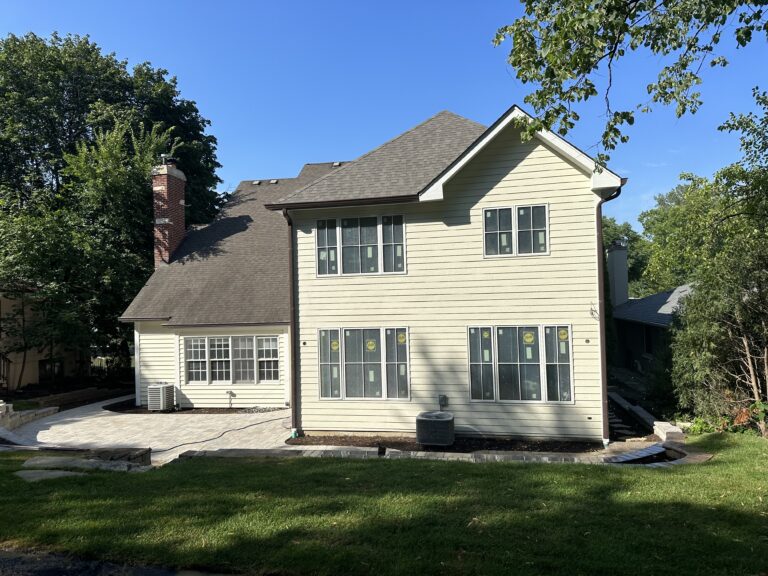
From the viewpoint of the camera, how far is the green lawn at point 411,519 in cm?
408

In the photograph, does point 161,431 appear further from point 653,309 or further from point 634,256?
point 634,256

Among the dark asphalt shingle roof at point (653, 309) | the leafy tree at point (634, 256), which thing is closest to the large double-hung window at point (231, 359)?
the dark asphalt shingle roof at point (653, 309)

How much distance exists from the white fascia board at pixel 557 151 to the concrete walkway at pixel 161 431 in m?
6.52

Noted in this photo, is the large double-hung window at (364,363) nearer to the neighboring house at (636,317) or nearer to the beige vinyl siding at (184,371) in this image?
the beige vinyl siding at (184,371)

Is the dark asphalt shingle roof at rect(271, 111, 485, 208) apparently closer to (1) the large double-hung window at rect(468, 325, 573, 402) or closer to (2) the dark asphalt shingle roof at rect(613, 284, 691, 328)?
(1) the large double-hung window at rect(468, 325, 573, 402)

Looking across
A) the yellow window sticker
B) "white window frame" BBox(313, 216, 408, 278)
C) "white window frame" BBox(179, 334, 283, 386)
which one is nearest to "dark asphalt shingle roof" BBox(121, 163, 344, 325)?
"white window frame" BBox(179, 334, 283, 386)

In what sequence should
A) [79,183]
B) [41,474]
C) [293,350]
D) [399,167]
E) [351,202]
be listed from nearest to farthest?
[41,474] → [351,202] → [293,350] → [399,167] → [79,183]

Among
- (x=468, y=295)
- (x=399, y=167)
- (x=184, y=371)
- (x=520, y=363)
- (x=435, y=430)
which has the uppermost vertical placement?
(x=399, y=167)

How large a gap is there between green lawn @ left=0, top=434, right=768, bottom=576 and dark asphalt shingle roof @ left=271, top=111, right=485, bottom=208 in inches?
242

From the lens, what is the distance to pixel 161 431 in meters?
12.4

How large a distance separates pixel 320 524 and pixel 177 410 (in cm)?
1213

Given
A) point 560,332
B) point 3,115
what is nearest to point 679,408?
point 560,332

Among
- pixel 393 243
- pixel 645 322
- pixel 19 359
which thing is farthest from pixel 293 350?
pixel 19 359

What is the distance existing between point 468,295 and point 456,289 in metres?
0.29
